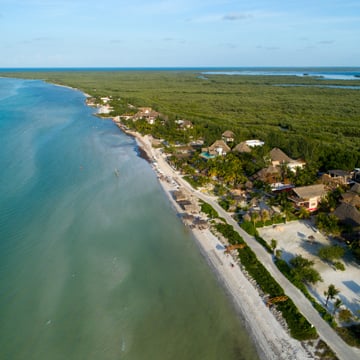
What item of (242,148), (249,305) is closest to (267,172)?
(242,148)

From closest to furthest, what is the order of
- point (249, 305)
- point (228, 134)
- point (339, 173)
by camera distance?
point (249, 305), point (339, 173), point (228, 134)

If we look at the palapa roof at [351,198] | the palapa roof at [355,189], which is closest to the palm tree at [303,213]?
the palapa roof at [351,198]

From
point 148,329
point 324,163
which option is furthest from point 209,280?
point 324,163

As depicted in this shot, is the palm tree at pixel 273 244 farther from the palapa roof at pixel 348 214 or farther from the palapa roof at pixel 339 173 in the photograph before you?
the palapa roof at pixel 339 173

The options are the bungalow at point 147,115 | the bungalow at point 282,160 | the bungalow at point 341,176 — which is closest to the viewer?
the bungalow at point 341,176

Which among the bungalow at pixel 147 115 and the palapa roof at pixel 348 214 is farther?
the bungalow at pixel 147 115

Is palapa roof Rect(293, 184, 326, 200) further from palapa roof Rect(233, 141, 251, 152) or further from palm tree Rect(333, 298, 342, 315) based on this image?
palapa roof Rect(233, 141, 251, 152)

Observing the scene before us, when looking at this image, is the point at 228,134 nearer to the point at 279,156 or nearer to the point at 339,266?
the point at 279,156
